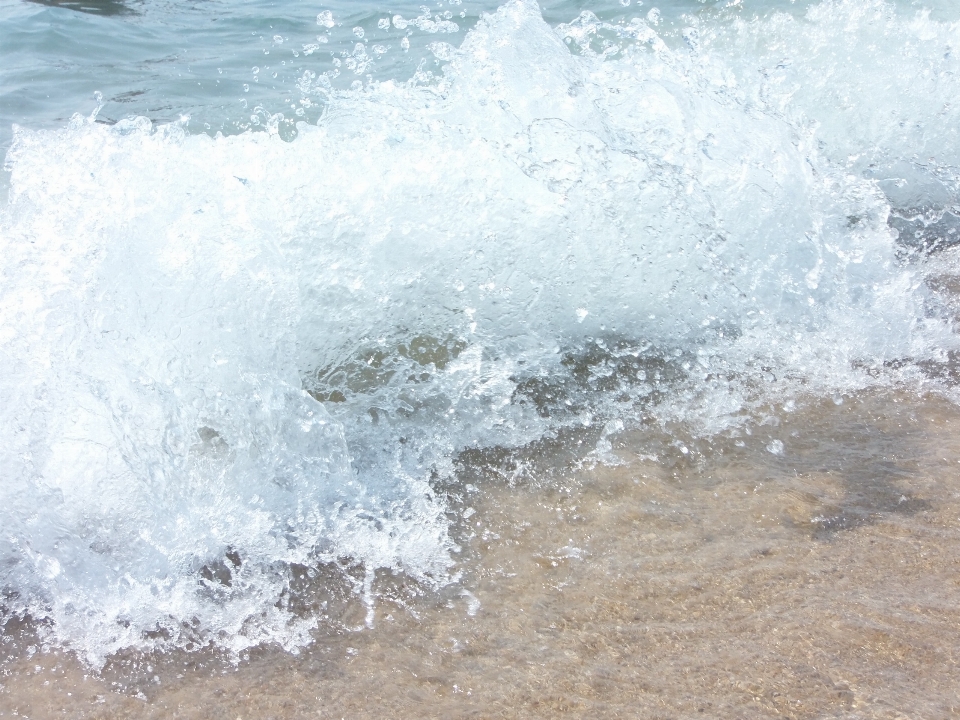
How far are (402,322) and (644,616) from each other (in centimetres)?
145

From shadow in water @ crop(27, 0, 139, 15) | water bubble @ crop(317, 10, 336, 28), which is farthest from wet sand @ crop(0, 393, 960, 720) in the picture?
shadow in water @ crop(27, 0, 139, 15)

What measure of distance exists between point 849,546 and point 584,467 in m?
0.69

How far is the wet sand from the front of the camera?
158 centimetres

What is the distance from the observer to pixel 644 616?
178cm

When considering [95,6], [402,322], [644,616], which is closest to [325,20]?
[95,6]

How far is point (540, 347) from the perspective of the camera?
2834 millimetres

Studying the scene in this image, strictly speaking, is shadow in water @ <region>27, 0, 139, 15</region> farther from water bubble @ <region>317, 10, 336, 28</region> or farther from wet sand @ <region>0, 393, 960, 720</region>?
wet sand @ <region>0, 393, 960, 720</region>

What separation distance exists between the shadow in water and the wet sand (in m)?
6.96

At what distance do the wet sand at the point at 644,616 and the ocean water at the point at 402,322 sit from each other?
0.05 m

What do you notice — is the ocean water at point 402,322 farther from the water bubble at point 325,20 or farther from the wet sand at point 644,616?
the water bubble at point 325,20

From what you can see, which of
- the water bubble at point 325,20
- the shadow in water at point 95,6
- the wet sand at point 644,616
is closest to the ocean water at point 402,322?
the wet sand at point 644,616

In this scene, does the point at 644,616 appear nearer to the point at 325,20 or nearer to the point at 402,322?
the point at 402,322

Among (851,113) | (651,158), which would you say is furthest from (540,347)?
(851,113)

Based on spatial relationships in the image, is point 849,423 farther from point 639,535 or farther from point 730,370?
point 639,535
